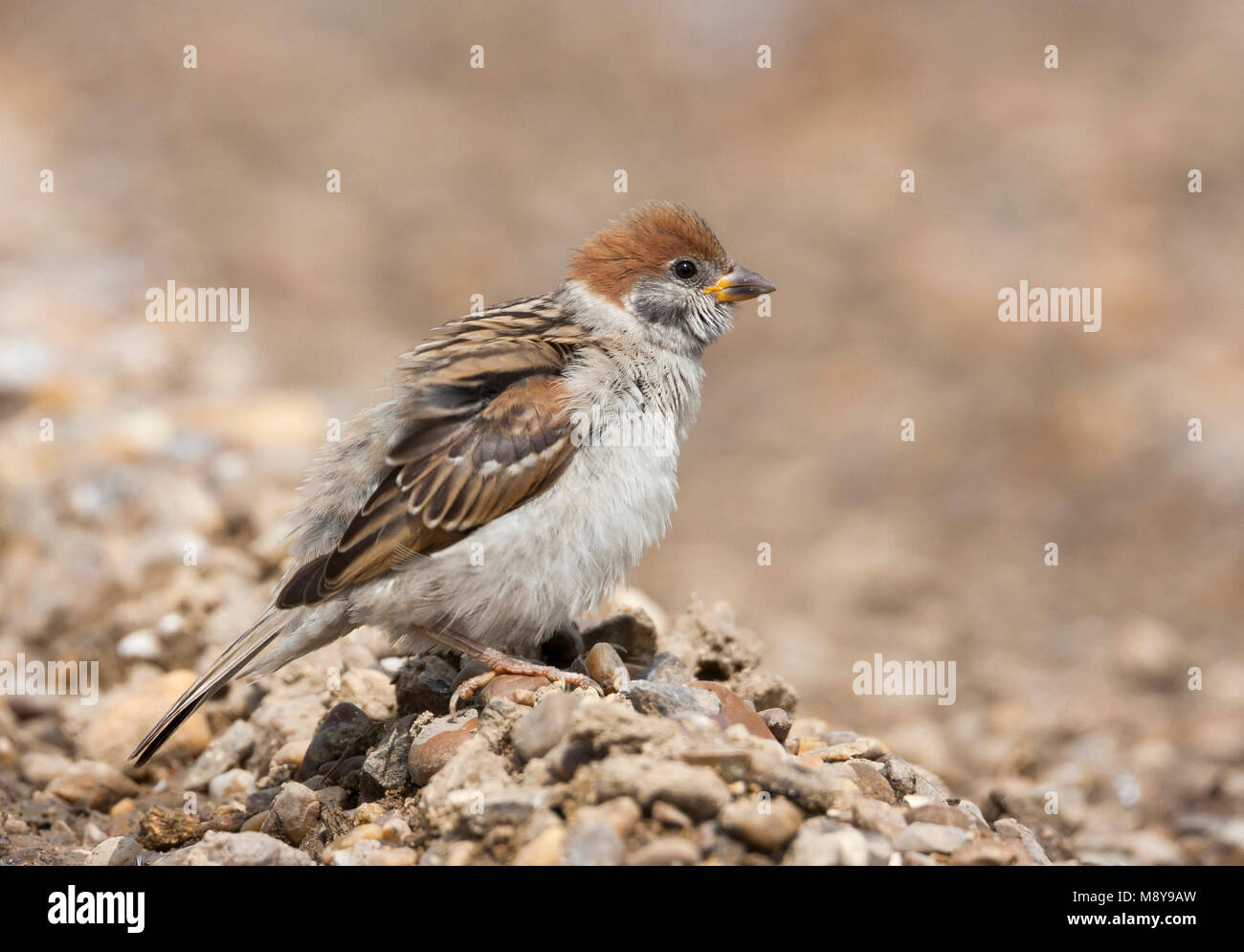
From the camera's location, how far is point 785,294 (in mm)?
12820

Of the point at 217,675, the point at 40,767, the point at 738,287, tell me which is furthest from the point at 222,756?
the point at 738,287

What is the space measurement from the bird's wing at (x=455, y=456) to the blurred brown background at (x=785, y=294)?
240 cm

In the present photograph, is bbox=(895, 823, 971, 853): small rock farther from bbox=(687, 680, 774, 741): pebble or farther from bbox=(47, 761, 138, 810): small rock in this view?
bbox=(47, 761, 138, 810): small rock

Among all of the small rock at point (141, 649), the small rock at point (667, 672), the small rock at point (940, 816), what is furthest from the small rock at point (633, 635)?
the small rock at point (141, 649)

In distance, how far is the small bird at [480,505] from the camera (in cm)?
512

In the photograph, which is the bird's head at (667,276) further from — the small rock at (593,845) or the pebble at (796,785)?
the small rock at (593,845)

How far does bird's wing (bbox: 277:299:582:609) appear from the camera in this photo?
16.8ft

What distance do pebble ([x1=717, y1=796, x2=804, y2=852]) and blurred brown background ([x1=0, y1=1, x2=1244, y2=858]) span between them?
327cm

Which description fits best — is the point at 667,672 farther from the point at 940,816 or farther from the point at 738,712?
the point at 940,816

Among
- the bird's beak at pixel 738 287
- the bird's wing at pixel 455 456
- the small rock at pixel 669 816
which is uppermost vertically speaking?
the bird's beak at pixel 738 287

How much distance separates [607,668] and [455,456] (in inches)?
40.0

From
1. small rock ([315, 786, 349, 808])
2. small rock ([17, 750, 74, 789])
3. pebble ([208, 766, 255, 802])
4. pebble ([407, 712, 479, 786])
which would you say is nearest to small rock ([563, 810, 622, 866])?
pebble ([407, 712, 479, 786])

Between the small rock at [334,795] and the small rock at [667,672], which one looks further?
the small rock at [667,672]
